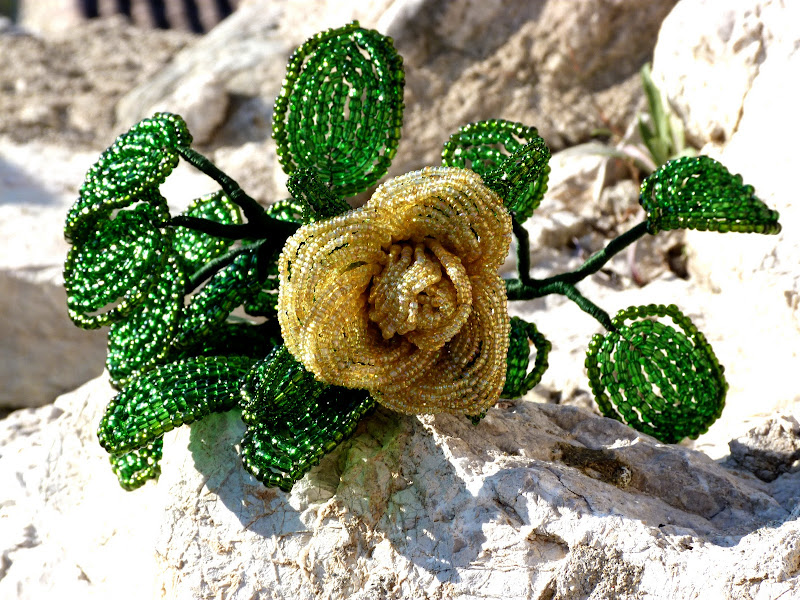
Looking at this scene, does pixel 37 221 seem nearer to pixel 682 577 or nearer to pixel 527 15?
pixel 527 15

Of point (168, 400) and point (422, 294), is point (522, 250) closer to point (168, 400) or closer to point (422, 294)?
point (422, 294)

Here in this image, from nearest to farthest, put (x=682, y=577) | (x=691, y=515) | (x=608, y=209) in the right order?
(x=682, y=577) < (x=691, y=515) < (x=608, y=209)

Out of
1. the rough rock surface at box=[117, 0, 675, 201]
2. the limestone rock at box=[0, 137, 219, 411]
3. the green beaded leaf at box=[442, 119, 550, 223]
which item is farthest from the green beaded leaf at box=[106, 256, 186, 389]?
the rough rock surface at box=[117, 0, 675, 201]

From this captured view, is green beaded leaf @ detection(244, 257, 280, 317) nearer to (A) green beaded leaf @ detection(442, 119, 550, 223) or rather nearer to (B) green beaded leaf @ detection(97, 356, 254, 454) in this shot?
(B) green beaded leaf @ detection(97, 356, 254, 454)

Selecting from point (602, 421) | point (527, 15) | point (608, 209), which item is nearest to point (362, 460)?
point (602, 421)

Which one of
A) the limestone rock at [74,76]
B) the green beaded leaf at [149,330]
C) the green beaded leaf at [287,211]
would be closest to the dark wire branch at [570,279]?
the green beaded leaf at [287,211]

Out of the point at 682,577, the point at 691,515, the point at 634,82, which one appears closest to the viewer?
the point at 682,577

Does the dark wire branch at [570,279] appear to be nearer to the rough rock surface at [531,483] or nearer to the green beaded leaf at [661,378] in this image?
the green beaded leaf at [661,378]
